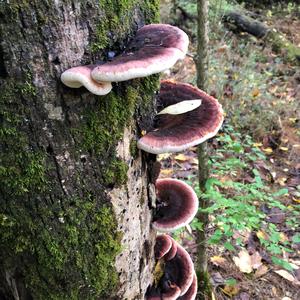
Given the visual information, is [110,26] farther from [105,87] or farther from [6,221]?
[6,221]

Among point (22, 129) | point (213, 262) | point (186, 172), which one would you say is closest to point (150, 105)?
point (22, 129)

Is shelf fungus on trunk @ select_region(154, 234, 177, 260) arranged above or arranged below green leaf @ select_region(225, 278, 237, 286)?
above

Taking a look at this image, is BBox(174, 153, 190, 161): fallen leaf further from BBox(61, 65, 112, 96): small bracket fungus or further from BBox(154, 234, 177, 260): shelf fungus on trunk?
BBox(61, 65, 112, 96): small bracket fungus

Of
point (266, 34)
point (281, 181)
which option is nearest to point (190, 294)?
point (281, 181)

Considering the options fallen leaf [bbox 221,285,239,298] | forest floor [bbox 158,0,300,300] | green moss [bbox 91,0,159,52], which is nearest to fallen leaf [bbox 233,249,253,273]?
forest floor [bbox 158,0,300,300]

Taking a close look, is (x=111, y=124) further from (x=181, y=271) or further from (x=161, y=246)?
(x=181, y=271)

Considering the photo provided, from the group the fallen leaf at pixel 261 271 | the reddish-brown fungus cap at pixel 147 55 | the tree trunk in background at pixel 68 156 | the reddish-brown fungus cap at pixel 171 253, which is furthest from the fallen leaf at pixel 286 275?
the reddish-brown fungus cap at pixel 147 55
